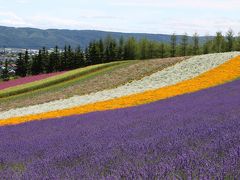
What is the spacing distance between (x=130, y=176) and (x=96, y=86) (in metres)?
36.5

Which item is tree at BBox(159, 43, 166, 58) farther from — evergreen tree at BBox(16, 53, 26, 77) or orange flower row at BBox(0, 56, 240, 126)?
orange flower row at BBox(0, 56, 240, 126)

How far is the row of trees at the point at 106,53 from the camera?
104500mm

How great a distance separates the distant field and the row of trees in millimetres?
55075

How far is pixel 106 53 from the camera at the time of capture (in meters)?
108

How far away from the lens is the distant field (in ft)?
123

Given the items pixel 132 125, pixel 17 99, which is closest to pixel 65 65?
pixel 17 99

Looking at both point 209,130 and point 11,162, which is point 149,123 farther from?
point 11,162

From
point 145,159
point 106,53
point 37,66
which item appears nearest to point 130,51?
point 106,53

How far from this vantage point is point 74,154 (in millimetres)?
6688

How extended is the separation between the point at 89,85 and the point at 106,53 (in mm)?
67020

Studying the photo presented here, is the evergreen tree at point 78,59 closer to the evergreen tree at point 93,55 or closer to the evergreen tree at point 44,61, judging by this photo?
the evergreen tree at point 93,55

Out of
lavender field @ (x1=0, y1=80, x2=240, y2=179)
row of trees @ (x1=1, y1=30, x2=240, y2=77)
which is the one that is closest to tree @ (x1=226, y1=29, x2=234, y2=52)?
row of trees @ (x1=1, y1=30, x2=240, y2=77)

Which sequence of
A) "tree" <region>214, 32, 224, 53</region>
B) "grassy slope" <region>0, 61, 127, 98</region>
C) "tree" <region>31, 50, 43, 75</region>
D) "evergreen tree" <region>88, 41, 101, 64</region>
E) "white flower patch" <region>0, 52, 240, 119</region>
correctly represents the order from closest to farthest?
"white flower patch" <region>0, 52, 240, 119</region>
"grassy slope" <region>0, 61, 127, 98</region>
"tree" <region>31, 50, 43, 75</region>
"evergreen tree" <region>88, 41, 101, 64</region>
"tree" <region>214, 32, 224, 53</region>

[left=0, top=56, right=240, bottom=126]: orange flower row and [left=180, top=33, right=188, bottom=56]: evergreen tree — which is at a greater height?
[left=180, top=33, right=188, bottom=56]: evergreen tree
